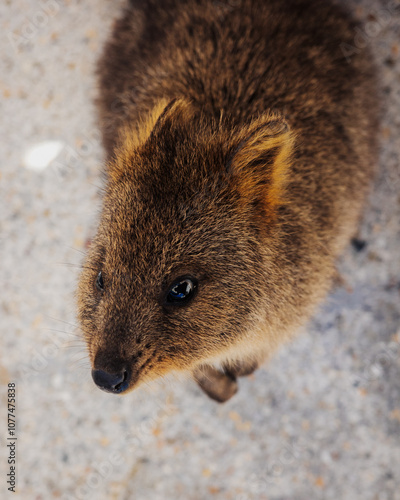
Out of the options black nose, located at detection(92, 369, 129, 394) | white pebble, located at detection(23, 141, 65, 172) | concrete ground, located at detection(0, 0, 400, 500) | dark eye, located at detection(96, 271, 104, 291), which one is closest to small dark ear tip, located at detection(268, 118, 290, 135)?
dark eye, located at detection(96, 271, 104, 291)

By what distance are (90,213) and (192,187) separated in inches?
69.0

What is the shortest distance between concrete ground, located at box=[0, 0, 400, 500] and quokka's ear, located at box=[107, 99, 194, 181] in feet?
4.13

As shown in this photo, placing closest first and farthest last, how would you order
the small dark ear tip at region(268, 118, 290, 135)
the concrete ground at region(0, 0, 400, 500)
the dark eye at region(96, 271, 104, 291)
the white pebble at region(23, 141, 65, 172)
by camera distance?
1. the small dark ear tip at region(268, 118, 290, 135)
2. the dark eye at region(96, 271, 104, 291)
3. the concrete ground at region(0, 0, 400, 500)
4. the white pebble at region(23, 141, 65, 172)

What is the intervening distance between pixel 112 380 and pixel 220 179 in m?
0.85

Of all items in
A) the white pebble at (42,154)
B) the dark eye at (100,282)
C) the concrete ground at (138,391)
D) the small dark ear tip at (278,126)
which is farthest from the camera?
the white pebble at (42,154)

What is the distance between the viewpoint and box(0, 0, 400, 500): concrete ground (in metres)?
3.18

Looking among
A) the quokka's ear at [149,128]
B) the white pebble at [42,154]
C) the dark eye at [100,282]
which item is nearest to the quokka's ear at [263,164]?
the quokka's ear at [149,128]

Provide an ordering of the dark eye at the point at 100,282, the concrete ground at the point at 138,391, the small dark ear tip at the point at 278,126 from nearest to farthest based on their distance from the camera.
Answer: the small dark ear tip at the point at 278,126
the dark eye at the point at 100,282
the concrete ground at the point at 138,391

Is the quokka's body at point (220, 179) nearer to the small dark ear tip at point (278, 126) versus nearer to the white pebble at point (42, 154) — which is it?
the small dark ear tip at point (278, 126)

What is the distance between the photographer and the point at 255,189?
1856 millimetres

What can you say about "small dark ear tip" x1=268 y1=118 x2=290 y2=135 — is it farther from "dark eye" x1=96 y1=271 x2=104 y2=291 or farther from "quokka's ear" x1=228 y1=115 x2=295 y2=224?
"dark eye" x1=96 y1=271 x2=104 y2=291

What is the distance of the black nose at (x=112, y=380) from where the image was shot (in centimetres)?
174

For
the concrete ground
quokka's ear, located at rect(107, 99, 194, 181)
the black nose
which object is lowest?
the concrete ground

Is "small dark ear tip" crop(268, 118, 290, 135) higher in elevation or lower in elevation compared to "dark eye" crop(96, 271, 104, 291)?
higher
